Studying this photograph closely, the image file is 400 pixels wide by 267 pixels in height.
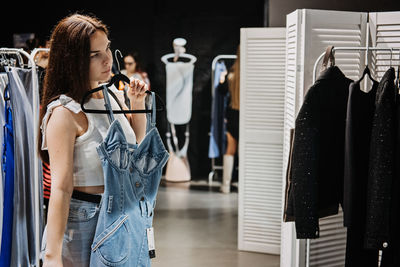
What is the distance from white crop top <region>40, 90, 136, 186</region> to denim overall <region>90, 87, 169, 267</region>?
0.21 ft

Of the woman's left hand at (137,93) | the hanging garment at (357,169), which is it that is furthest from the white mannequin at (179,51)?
the woman's left hand at (137,93)

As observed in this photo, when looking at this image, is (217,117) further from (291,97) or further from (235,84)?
(291,97)

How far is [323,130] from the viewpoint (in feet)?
9.07

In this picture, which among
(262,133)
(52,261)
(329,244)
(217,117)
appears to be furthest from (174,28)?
(52,261)

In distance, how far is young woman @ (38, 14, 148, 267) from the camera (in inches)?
70.1

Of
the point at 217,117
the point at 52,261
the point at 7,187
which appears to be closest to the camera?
the point at 52,261

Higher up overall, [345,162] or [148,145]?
[148,145]

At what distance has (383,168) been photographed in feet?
8.32

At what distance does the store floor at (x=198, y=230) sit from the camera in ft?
14.3

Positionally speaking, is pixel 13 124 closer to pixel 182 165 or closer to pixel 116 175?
pixel 116 175

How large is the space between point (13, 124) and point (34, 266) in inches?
36.9

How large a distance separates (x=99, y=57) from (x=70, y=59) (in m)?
0.10

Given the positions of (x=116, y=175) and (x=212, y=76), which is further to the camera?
(x=212, y=76)

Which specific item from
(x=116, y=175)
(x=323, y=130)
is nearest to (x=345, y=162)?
(x=323, y=130)
